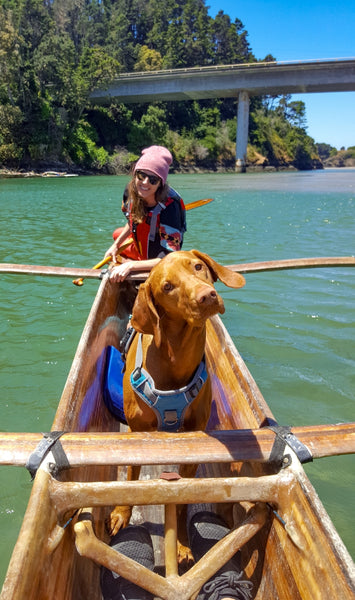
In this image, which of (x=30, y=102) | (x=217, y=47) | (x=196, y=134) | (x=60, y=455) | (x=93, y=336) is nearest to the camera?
(x=60, y=455)

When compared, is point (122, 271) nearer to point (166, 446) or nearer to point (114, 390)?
point (114, 390)

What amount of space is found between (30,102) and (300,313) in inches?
1736

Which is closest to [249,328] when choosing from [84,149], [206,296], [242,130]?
[206,296]

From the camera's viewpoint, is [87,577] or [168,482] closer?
[168,482]

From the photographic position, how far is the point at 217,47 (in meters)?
85.8

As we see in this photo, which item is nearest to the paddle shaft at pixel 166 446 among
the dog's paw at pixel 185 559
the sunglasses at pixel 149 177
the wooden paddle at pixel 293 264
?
the dog's paw at pixel 185 559

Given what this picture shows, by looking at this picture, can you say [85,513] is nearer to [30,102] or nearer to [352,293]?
[352,293]

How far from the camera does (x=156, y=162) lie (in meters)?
3.31

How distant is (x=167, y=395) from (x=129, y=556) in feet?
2.96

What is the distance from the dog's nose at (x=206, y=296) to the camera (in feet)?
5.29

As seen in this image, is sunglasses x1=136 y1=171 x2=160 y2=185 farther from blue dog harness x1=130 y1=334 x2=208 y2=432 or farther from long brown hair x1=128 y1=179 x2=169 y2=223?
blue dog harness x1=130 y1=334 x2=208 y2=432

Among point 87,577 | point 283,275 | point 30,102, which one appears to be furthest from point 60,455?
point 30,102

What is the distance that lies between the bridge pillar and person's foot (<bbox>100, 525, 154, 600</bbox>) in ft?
189

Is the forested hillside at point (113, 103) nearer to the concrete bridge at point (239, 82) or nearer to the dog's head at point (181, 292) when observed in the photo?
the concrete bridge at point (239, 82)
